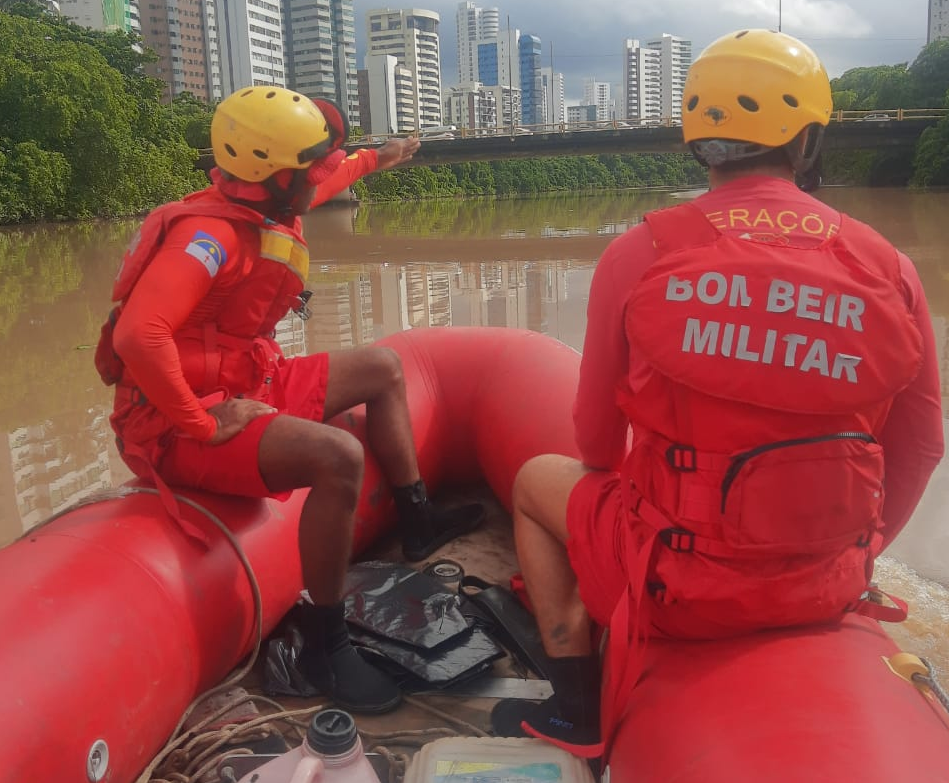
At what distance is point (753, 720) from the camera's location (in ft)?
4.57

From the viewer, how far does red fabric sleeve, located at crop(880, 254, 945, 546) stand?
1.61 m

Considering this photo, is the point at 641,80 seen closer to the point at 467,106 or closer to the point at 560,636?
the point at 467,106

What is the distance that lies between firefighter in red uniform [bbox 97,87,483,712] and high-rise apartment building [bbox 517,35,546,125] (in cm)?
13538

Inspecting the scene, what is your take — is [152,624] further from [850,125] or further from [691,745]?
[850,125]

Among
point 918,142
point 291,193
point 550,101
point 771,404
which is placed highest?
point 550,101

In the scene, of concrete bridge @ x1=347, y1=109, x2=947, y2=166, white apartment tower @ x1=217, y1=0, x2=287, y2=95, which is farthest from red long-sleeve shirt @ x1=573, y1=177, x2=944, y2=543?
white apartment tower @ x1=217, y1=0, x2=287, y2=95

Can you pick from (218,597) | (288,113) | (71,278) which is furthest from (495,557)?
(71,278)

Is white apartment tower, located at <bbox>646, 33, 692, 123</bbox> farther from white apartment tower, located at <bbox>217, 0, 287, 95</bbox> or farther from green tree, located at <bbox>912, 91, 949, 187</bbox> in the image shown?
green tree, located at <bbox>912, 91, 949, 187</bbox>

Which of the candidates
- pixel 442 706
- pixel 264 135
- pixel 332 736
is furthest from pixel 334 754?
pixel 264 135

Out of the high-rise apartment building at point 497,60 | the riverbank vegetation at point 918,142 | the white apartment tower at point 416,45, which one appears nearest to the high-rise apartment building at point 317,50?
the white apartment tower at point 416,45

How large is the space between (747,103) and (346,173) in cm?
168

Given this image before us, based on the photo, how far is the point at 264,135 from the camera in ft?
8.09

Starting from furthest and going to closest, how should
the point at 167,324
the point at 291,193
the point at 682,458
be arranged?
1. the point at 291,193
2. the point at 167,324
3. the point at 682,458

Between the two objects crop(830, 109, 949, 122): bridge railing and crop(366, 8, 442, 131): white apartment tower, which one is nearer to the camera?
crop(830, 109, 949, 122): bridge railing
